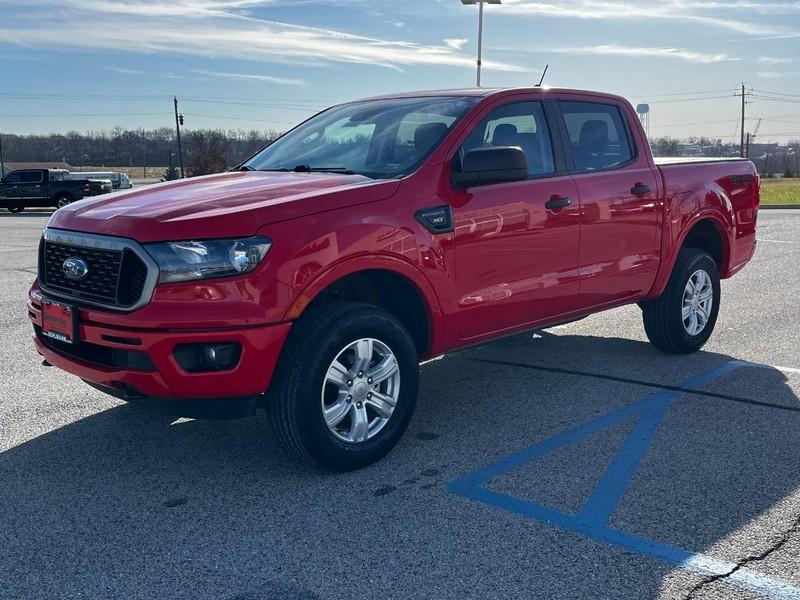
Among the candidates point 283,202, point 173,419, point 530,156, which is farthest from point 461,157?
point 173,419

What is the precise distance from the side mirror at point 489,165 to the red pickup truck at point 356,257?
0.01 metres

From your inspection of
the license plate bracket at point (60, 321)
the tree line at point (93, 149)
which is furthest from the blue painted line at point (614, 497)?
the tree line at point (93, 149)

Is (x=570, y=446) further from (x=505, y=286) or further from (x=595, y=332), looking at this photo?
(x=595, y=332)

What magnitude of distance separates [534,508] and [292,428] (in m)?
1.17

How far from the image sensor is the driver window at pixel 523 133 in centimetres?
508

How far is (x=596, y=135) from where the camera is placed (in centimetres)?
591

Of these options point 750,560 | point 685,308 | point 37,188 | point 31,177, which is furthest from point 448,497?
point 31,177

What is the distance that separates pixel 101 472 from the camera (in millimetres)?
4262

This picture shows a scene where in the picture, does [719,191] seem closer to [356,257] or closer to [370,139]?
[370,139]

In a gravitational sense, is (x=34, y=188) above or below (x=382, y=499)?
above

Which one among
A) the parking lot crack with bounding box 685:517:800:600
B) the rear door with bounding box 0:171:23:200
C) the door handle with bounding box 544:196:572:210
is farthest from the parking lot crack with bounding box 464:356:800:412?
the rear door with bounding box 0:171:23:200

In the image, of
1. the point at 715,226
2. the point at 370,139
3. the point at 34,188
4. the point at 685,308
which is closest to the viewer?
the point at 370,139

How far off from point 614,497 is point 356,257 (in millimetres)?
1652

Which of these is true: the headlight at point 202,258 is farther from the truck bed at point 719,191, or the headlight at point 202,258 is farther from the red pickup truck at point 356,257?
the truck bed at point 719,191
